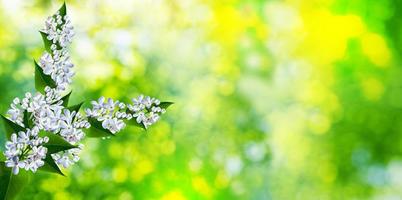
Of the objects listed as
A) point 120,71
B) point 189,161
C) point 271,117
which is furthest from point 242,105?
point 120,71

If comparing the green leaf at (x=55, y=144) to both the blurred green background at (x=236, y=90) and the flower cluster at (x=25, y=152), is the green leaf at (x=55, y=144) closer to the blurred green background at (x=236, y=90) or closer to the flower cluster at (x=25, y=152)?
the flower cluster at (x=25, y=152)

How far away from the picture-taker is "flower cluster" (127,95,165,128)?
0.86m

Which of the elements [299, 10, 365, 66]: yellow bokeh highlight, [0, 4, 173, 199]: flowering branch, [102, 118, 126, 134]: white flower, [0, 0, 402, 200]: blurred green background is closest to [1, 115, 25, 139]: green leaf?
[0, 4, 173, 199]: flowering branch

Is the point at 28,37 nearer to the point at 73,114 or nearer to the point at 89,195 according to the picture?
the point at 89,195

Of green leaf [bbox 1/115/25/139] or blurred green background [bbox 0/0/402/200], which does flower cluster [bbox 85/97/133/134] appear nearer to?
green leaf [bbox 1/115/25/139]

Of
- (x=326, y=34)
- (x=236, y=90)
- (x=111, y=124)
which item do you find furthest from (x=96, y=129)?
(x=326, y=34)

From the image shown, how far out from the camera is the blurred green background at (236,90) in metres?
2.67

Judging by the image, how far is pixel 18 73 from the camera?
2582mm

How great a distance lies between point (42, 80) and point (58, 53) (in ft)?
0.14

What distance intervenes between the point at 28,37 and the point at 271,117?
116 cm

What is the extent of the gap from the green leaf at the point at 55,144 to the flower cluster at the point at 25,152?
0.05 feet

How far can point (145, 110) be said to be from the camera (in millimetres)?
881

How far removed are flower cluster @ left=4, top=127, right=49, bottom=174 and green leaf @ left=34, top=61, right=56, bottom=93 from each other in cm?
8

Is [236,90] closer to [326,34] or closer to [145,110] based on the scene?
[326,34]
